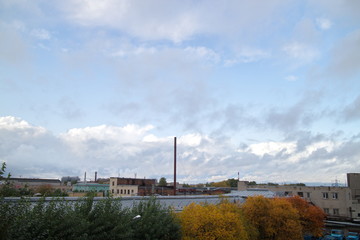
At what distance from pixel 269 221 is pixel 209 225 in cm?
1420

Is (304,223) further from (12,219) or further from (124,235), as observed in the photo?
(12,219)

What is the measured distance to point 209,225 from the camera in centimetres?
2869

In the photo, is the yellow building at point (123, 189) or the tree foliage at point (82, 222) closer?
the tree foliage at point (82, 222)

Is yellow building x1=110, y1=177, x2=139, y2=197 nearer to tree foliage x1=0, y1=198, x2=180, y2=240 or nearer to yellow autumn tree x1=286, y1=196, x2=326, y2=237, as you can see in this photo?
yellow autumn tree x1=286, y1=196, x2=326, y2=237

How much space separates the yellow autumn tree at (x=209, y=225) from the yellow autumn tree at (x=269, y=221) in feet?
31.7

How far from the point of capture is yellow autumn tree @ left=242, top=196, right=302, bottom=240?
3941 cm

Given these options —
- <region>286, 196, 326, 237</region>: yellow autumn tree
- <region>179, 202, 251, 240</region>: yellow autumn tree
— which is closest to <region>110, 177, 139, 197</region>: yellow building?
<region>286, 196, 326, 237</region>: yellow autumn tree

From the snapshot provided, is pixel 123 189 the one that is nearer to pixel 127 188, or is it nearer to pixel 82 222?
pixel 127 188

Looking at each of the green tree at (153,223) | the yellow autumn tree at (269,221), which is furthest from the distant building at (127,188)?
the green tree at (153,223)

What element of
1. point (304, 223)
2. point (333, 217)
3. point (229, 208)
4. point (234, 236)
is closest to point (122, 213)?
point (234, 236)

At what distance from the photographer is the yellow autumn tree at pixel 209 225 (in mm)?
27891

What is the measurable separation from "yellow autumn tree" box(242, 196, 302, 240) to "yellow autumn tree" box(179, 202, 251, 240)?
31.7ft

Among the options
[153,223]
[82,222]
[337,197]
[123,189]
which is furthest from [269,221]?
[123,189]

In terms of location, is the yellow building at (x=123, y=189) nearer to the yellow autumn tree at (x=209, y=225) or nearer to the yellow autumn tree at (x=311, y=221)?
the yellow autumn tree at (x=311, y=221)
